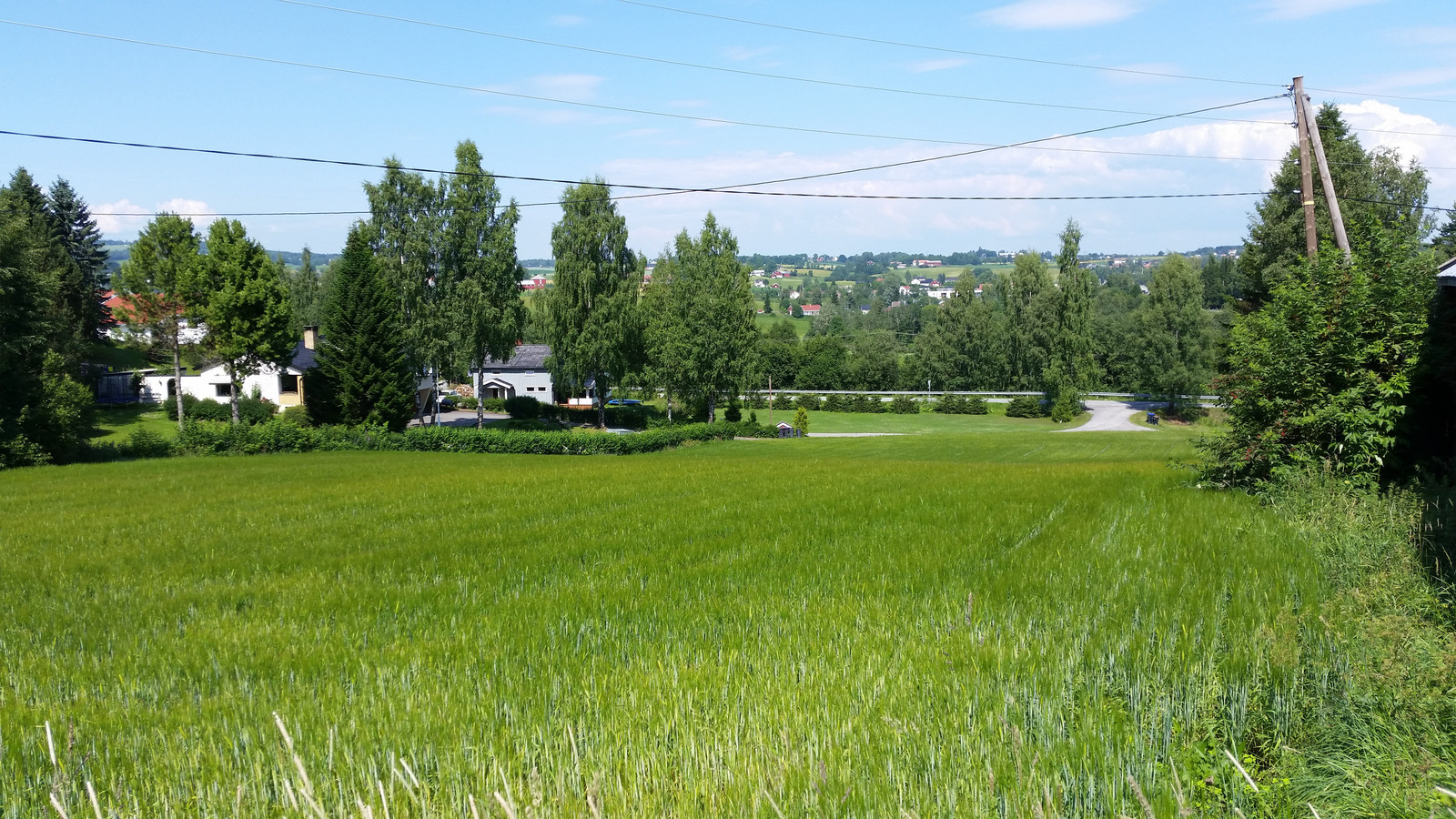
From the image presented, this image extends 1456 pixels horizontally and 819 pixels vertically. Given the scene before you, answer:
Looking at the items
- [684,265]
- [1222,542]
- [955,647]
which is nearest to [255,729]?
[955,647]

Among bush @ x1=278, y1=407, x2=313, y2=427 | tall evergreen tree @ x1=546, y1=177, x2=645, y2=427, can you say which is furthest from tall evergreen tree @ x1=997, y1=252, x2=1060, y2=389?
bush @ x1=278, y1=407, x2=313, y2=427

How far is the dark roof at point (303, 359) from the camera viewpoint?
58.5m

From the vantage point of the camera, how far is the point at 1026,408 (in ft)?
274

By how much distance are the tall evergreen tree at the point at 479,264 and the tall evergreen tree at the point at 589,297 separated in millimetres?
4374

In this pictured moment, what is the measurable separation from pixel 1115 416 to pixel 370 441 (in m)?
64.4

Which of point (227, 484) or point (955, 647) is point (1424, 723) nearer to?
point (955, 647)

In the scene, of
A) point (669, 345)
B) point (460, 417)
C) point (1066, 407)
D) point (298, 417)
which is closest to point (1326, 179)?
point (669, 345)

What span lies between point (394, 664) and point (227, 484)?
21487 millimetres

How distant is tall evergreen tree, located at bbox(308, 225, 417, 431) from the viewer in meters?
46.3

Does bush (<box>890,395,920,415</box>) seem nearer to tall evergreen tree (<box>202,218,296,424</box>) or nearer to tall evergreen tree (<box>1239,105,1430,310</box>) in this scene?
tall evergreen tree (<box>1239,105,1430,310</box>)

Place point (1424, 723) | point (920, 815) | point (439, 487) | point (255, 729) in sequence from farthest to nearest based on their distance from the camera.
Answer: point (439, 487) → point (255, 729) → point (1424, 723) → point (920, 815)

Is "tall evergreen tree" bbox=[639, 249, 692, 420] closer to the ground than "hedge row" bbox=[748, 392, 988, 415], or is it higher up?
higher up

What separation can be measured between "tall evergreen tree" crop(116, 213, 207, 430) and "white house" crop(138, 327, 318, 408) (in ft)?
15.5

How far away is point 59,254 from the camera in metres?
56.8
